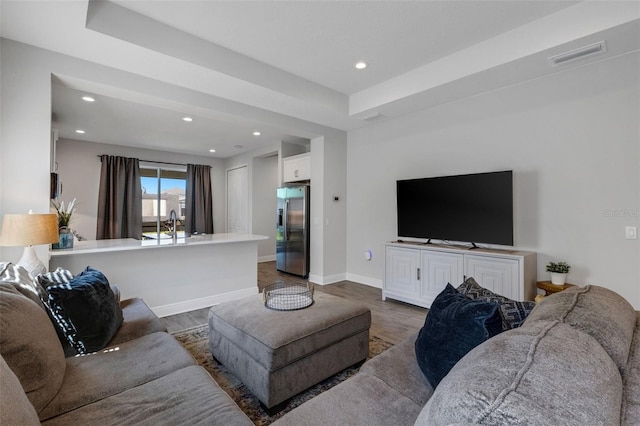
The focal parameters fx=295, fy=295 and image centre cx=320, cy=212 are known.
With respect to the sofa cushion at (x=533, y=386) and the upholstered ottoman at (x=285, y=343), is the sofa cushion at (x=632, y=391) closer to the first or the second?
the sofa cushion at (x=533, y=386)

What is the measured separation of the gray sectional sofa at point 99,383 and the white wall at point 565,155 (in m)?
3.43

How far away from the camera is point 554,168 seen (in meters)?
3.11

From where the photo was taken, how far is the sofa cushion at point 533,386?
0.51m

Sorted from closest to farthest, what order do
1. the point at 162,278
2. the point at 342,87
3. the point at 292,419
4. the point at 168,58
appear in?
the point at 292,419 → the point at 168,58 → the point at 162,278 → the point at 342,87

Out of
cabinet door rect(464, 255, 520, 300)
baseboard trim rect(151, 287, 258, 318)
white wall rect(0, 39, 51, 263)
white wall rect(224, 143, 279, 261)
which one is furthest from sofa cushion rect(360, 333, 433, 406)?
white wall rect(224, 143, 279, 261)

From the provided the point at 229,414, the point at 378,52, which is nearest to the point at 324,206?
the point at 378,52

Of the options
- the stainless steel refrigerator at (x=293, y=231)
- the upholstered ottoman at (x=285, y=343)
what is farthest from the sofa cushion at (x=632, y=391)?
the stainless steel refrigerator at (x=293, y=231)

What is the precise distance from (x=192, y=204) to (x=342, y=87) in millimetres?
5203

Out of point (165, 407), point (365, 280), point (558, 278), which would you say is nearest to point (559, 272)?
point (558, 278)

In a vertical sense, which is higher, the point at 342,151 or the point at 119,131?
the point at 119,131

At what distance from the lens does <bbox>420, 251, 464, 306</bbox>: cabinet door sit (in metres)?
3.41

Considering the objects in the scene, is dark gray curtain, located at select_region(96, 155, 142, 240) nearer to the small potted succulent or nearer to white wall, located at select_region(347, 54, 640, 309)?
white wall, located at select_region(347, 54, 640, 309)

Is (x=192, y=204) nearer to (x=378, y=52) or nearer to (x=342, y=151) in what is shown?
(x=342, y=151)

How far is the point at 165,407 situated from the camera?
1207 mm
